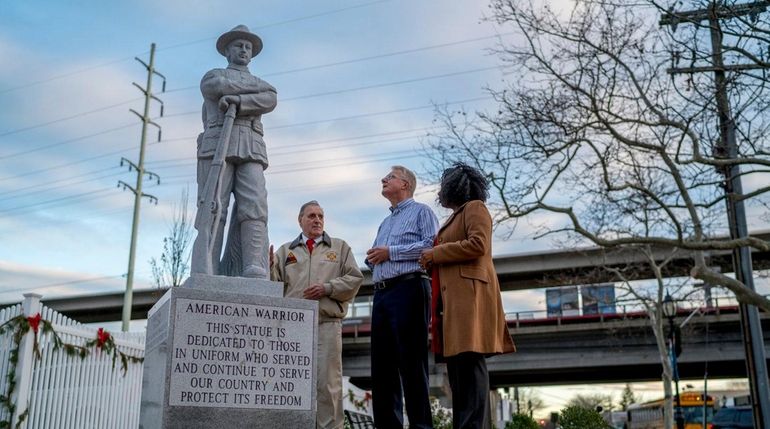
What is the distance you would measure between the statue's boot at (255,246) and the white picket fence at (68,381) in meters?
4.91

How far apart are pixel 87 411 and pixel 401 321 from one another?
7059 millimetres

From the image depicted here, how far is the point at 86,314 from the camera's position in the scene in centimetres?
5588

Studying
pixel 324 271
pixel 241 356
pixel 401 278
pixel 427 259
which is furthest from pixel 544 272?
pixel 241 356

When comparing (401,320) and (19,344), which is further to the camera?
(19,344)

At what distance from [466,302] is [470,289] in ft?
0.38

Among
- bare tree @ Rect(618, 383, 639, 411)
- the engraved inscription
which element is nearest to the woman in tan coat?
the engraved inscription

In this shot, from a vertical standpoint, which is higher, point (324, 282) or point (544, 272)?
point (544, 272)

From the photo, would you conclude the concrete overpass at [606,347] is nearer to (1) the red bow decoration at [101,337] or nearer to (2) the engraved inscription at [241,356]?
(1) the red bow decoration at [101,337]

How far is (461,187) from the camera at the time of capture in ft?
19.8

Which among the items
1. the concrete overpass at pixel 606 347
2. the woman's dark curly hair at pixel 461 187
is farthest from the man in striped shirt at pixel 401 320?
the concrete overpass at pixel 606 347

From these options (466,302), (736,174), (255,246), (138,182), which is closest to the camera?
(466,302)

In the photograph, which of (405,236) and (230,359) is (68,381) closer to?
(230,359)

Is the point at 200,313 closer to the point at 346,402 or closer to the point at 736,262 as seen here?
the point at 346,402

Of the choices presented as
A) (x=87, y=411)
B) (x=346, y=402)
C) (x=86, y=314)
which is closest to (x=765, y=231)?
(x=346, y=402)
